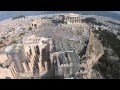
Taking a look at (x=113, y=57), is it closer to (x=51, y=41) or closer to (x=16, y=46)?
(x=51, y=41)

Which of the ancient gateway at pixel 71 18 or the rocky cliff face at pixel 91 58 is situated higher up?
the ancient gateway at pixel 71 18

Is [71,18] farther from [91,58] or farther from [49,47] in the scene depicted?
[91,58]

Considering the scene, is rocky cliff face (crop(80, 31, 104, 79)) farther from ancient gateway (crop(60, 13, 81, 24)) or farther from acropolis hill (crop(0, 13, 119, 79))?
ancient gateway (crop(60, 13, 81, 24))

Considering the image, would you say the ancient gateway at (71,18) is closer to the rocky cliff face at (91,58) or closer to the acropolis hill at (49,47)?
the acropolis hill at (49,47)

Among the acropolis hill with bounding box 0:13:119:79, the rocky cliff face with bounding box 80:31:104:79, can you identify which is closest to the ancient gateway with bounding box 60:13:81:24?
the acropolis hill with bounding box 0:13:119:79

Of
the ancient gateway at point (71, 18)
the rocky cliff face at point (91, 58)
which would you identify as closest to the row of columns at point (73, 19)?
the ancient gateway at point (71, 18)

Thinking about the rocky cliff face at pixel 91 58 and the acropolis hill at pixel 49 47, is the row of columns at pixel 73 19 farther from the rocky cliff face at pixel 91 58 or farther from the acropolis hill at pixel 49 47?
the rocky cliff face at pixel 91 58

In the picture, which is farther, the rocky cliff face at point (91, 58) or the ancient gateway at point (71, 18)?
the ancient gateway at point (71, 18)
